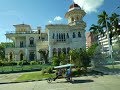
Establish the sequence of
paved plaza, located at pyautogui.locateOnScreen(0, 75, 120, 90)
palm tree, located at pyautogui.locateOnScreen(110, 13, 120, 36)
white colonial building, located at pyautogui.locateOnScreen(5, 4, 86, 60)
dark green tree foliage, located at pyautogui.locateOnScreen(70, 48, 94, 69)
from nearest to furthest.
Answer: paved plaza, located at pyautogui.locateOnScreen(0, 75, 120, 90) < dark green tree foliage, located at pyautogui.locateOnScreen(70, 48, 94, 69) < white colonial building, located at pyautogui.locateOnScreen(5, 4, 86, 60) < palm tree, located at pyautogui.locateOnScreen(110, 13, 120, 36)

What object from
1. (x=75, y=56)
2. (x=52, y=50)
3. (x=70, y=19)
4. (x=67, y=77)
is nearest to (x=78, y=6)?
(x=70, y=19)

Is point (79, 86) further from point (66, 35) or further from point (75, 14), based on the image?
point (75, 14)

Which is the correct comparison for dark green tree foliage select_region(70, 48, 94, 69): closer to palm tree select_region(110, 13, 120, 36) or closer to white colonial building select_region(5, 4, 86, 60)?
white colonial building select_region(5, 4, 86, 60)

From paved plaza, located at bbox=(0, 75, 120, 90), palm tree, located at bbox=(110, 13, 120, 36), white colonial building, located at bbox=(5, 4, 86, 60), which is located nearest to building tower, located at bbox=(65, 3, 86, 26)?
white colonial building, located at bbox=(5, 4, 86, 60)

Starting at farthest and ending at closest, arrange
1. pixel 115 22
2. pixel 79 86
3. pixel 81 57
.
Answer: pixel 115 22, pixel 81 57, pixel 79 86

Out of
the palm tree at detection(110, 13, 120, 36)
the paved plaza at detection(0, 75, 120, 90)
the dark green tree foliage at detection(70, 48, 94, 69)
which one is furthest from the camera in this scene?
the palm tree at detection(110, 13, 120, 36)

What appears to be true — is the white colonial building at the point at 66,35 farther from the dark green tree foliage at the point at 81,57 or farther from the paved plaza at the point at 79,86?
the paved plaza at the point at 79,86

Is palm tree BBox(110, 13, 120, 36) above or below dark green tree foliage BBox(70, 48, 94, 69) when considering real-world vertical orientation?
above

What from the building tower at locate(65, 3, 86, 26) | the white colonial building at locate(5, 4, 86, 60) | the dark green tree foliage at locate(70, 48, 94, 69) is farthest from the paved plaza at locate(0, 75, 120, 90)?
the building tower at locate(65, 3, 86, 26)

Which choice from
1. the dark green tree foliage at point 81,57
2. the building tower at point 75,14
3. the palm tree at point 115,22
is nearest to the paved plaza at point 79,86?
the dark green tree foliage at point 81,57

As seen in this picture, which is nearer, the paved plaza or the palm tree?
the paved plaza

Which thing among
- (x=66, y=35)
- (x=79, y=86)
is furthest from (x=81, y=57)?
(x=66, y=35)

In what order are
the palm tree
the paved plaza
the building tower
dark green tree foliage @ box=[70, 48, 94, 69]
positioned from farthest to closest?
the palm tree < the building tower < dark green tree foliage @ box=[70, 48, 94, 69] < the paved plaza

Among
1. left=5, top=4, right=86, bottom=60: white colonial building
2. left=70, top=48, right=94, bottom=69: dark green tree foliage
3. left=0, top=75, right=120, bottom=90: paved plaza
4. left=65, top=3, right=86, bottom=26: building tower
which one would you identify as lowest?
left=0, top=75, right=120, bottom=90: paved plaza
